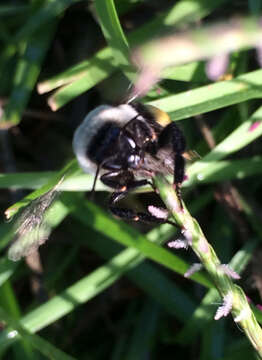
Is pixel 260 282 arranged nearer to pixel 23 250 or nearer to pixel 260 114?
pixel 260 114

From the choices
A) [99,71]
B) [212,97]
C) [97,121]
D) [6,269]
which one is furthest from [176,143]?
[6,269]

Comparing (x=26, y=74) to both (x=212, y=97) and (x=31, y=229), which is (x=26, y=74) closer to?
(x=212, y=97)

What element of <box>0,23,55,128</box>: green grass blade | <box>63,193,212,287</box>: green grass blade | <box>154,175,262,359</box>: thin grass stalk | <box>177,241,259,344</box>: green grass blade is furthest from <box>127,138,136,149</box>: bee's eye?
<box>0,23,55,128</box>: green grass blade

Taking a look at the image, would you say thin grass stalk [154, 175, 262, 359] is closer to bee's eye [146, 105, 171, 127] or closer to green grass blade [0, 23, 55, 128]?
bee's eye [146, 105, 171, 127]

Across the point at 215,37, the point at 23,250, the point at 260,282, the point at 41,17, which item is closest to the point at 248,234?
the point at 260,282

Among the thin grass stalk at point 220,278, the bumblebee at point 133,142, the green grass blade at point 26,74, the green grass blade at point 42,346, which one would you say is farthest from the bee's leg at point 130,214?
the green grass blade at point 26,74

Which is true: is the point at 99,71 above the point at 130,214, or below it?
above
